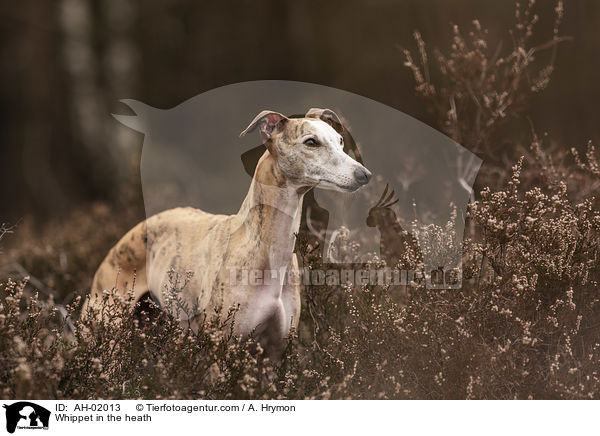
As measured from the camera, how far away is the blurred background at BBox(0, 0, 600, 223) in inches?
356

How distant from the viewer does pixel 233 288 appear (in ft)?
12.8

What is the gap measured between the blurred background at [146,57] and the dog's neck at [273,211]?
489cm

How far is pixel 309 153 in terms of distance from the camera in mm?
3660

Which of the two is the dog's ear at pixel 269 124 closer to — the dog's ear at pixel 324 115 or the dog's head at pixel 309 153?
the dog's head at pixel 309 153

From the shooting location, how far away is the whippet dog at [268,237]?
3.66 metres

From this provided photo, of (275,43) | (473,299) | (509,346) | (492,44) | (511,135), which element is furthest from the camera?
(275,43)

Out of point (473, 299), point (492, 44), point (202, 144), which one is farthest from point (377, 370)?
point (492, 44)

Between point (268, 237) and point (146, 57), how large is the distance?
306 inches

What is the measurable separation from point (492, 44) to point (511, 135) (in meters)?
2.39
